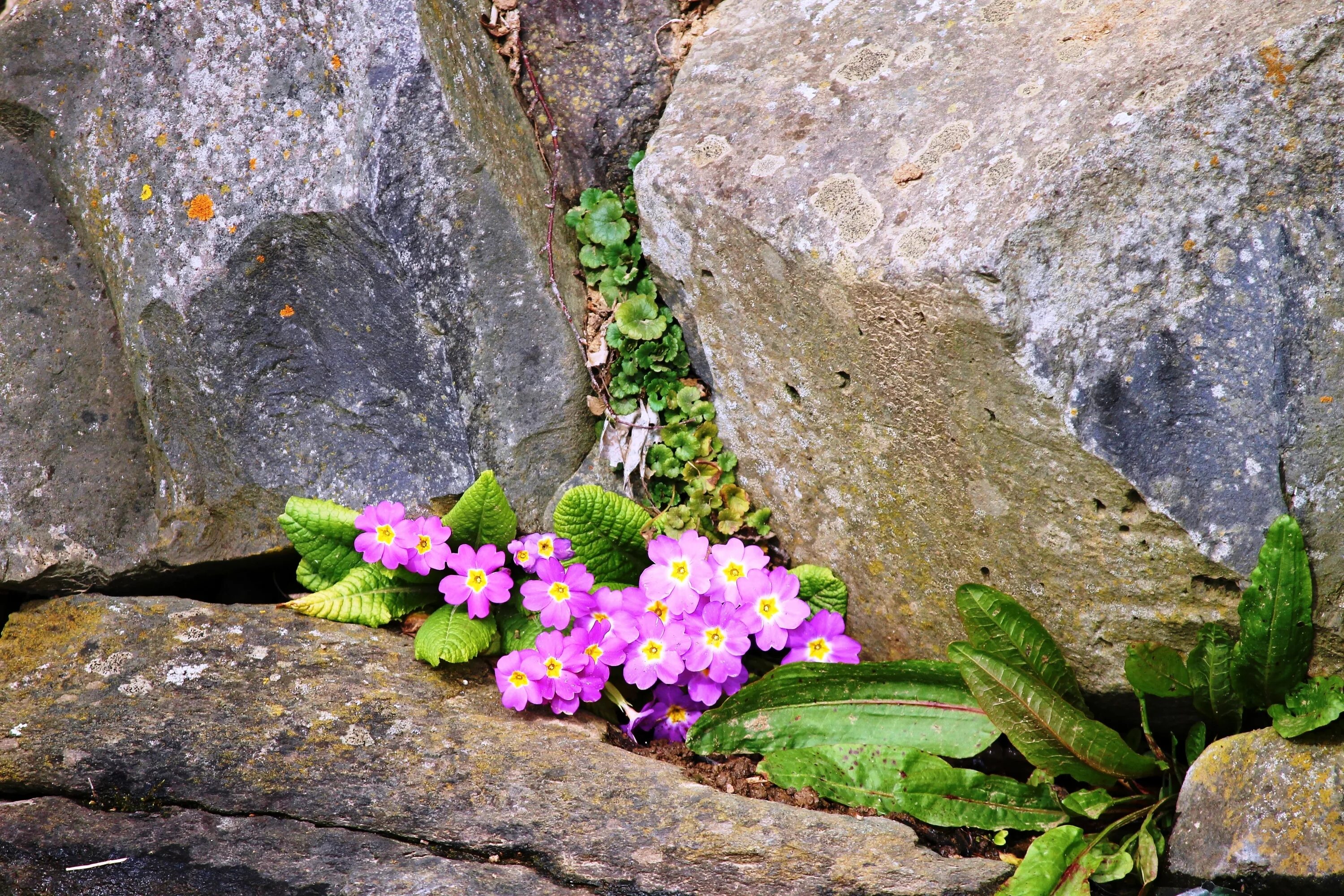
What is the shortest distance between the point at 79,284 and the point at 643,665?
2192mm

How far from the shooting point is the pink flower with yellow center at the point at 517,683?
2.75 metres

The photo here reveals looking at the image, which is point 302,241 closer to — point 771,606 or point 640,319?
point 640,319

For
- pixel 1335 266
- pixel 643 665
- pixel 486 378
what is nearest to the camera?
pixel 1335 266

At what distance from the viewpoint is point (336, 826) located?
222 cm

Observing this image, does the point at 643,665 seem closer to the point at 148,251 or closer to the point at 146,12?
the point at 148,251

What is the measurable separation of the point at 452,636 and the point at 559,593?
0.34 m

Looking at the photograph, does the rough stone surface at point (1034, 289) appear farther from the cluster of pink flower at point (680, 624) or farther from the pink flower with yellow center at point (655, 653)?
the pink flower with yellow center at point (655, 653)

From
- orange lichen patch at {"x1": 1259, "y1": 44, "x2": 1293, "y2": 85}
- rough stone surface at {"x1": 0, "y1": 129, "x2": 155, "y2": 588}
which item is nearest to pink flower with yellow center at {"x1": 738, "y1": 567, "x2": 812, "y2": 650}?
orange lichen patch at {"x1": 1259, "y1": 44, "x2": 1293, "y2": 85}

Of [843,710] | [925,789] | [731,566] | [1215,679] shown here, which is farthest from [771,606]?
[1215,679]

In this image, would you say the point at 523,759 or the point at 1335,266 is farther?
the point at 523,759

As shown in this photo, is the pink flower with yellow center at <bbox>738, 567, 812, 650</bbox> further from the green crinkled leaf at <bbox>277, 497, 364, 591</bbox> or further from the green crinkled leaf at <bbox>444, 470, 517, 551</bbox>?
the green crinkled leaf at <bbox>277, 497, 364, 591</bbox>

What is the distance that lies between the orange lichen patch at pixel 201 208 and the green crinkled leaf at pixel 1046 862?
2874mm

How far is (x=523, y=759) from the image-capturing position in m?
2.53

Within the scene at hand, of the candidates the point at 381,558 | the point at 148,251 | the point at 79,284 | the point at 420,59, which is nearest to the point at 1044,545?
the point at 381,558
